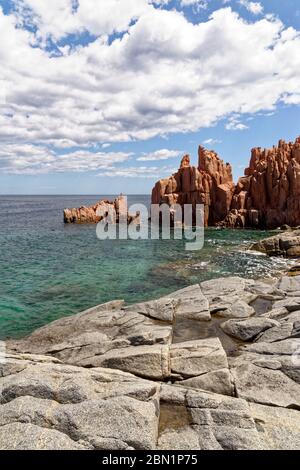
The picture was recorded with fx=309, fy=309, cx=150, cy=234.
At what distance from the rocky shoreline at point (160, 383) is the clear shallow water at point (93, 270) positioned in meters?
7.23

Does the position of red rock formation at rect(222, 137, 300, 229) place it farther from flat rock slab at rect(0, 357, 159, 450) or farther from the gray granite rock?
flat rock slab at rect(0, 357, 159, 450)

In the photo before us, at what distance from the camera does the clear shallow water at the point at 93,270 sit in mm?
26812

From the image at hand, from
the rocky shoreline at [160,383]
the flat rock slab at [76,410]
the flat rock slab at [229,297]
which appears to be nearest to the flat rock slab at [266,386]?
the rocky shoreline at [160,383]

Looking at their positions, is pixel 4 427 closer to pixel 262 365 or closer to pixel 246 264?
pixel 262 365

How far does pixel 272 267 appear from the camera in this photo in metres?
40.1

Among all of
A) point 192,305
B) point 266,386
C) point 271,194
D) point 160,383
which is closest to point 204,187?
point 271,194

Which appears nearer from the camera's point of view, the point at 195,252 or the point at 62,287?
the point at 62,287

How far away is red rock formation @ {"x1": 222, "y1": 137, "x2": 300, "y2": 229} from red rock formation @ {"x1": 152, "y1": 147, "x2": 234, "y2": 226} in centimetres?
380

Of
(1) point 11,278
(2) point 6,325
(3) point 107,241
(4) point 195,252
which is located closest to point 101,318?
(2) point 6,325

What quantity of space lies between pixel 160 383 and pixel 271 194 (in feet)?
263

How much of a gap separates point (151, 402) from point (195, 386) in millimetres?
2478

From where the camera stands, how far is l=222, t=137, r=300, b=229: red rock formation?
7944 cm

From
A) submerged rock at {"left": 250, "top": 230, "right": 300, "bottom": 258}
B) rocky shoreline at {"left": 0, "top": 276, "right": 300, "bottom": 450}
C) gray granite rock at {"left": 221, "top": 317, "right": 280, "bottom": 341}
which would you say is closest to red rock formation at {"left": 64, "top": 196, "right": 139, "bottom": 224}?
submerged rock at {"left": 250, "top": 230, "right": 300, "bottom": 258}

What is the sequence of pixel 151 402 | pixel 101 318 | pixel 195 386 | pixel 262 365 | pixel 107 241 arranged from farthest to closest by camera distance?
pixel 107 241, pixel 101 318, pixel 262 365, pixel 195 386, pixel 151 402
